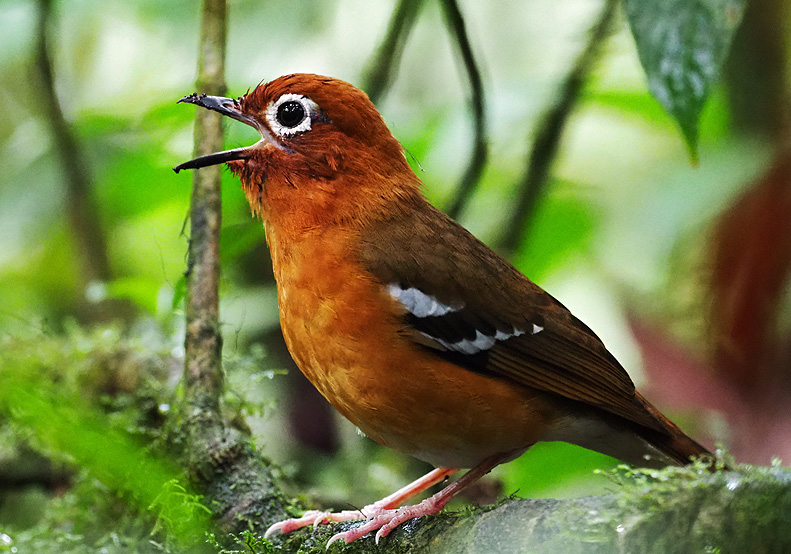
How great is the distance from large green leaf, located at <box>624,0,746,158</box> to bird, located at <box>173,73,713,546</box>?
2.64 ft

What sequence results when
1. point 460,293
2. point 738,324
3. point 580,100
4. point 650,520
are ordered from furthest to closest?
point 580,100
point 738,324
point 460,293
point 650,520

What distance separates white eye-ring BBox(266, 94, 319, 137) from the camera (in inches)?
105

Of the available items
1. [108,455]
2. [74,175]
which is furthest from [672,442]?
[74,175]

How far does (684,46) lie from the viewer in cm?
249

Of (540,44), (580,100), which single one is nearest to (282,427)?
(580,100)

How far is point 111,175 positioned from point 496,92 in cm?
231

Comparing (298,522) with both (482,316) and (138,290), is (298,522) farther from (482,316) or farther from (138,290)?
(138,290)

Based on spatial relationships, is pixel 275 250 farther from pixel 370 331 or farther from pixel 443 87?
pixel 443 87

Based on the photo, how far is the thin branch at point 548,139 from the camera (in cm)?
434

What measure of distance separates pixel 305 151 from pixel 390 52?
1.76 m

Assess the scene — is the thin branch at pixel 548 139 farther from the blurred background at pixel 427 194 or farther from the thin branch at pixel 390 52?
the thin branch at pixel 390 52

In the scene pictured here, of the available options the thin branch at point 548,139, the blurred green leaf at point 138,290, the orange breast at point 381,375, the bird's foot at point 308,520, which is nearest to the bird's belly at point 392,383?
the orange breast at point 381,375

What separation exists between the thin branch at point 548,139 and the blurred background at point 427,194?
0.07ft

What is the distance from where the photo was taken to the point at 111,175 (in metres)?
4.50
